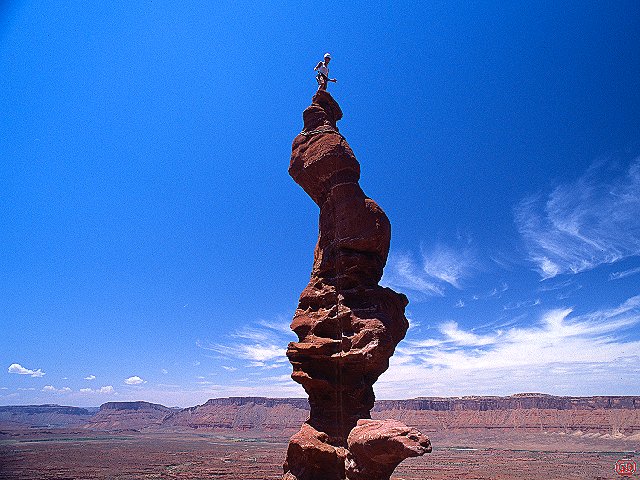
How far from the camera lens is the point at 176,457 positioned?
95.8m

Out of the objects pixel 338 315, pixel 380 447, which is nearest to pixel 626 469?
pixel 338 315

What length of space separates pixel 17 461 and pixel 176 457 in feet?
102

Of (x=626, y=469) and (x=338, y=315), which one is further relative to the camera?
(x=626, y=469)

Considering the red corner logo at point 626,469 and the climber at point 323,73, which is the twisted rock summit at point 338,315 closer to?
the climber at point 323,73

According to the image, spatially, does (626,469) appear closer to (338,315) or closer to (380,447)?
(338,315)

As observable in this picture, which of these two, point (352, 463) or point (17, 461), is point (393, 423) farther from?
point (17, 461)

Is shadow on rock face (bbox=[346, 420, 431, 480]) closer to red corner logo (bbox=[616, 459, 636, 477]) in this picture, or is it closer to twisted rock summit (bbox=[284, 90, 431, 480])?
twisted rock summit (bbox=[284, 90, 431, 480])

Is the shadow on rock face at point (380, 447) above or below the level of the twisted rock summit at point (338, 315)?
below

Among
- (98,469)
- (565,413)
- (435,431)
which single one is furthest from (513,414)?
(98,469)

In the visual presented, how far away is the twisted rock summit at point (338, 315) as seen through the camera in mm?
15422

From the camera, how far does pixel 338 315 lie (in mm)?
16562

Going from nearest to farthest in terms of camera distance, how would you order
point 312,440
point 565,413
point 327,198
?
1. point 312,440
2. point 327,198
3. point 565,413

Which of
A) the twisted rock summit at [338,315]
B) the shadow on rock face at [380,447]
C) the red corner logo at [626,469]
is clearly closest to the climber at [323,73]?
the twisted rock summit at [338,315]

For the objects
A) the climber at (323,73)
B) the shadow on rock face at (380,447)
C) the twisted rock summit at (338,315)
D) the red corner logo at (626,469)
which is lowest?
the red corner logo at (626,469)
